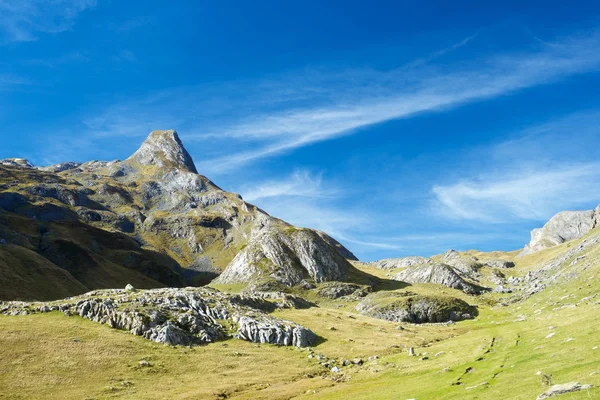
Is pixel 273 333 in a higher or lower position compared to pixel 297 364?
higher

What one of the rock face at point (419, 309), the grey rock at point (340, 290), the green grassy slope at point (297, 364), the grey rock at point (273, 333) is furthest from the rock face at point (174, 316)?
the grey rock at point (340, 290)

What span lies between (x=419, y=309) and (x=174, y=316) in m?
87.4

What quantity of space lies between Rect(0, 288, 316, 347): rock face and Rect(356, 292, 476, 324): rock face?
2153 inches

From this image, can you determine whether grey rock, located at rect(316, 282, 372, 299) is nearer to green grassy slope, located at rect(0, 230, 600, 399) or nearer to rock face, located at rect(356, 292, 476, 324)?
rock face, located at rect(356, 292, 476, 324)

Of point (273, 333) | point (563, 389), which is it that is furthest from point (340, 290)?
point (563, 389)

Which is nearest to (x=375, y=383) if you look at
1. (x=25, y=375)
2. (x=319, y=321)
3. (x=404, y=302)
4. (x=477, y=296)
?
(x=25, y=375)

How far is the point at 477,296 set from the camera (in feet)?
597

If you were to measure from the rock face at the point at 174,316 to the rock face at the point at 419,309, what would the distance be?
54686 mm

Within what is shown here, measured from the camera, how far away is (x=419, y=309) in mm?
149750

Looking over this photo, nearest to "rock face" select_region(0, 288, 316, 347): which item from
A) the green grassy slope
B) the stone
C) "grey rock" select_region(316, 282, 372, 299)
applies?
the green grassy slope

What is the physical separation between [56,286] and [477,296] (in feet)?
542

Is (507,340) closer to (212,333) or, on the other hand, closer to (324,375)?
(324,375)

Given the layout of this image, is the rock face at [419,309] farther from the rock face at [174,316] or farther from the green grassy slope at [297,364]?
the rock face at [174,316]

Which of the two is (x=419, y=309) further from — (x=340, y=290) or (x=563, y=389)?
(x=563, y=389)
